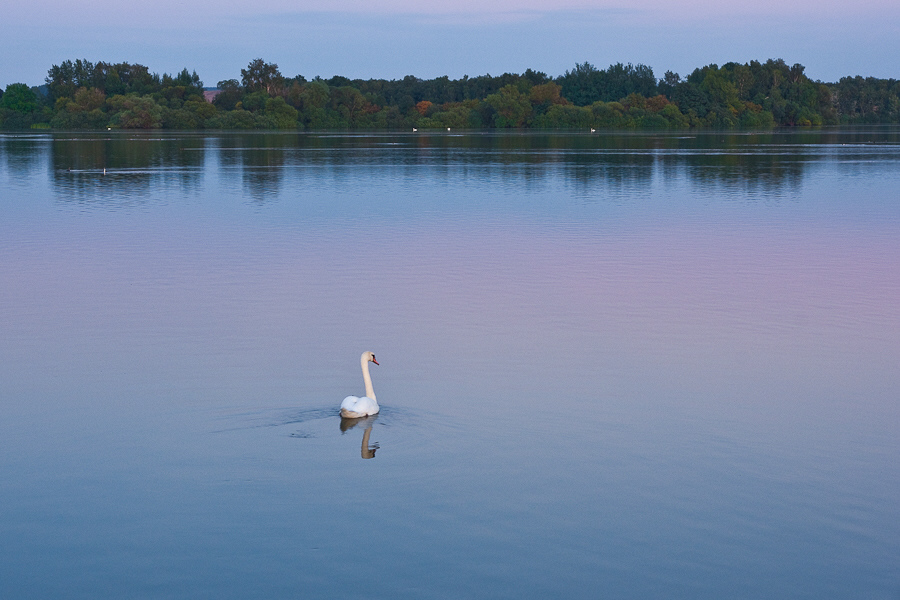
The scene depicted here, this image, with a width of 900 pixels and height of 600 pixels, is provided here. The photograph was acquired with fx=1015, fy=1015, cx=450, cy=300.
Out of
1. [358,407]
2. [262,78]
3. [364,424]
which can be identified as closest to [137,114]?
[262,78]

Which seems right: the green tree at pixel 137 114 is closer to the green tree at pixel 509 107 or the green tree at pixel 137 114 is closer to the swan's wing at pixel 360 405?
the green tree at pixel 509 107

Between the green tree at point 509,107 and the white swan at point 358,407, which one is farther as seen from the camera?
the green tree at point 509,107

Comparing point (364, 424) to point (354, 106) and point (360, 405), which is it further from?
point (354, 106)

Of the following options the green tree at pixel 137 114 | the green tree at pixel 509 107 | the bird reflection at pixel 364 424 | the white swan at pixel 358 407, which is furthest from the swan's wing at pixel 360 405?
the green tree at pixel 509 107

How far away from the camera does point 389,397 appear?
14141mm

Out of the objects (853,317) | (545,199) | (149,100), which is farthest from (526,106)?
(853,317)

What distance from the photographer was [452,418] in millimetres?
13164

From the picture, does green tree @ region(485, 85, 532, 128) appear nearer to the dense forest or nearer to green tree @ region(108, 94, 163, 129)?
the dense forest

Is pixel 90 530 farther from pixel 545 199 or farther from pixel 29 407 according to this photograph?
pixel 545 199

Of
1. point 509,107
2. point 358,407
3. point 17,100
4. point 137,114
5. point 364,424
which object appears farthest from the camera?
point 17,100

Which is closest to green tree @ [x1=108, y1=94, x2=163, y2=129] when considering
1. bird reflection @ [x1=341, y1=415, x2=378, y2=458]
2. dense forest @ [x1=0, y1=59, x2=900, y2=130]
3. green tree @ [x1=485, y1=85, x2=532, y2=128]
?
Answer: dense forest @ [x1=0, y1=59, x2=900, y2=130]

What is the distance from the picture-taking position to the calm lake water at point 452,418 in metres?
9.43

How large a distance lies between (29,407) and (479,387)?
6.18 metres

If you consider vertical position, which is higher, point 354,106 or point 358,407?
point 354,106
